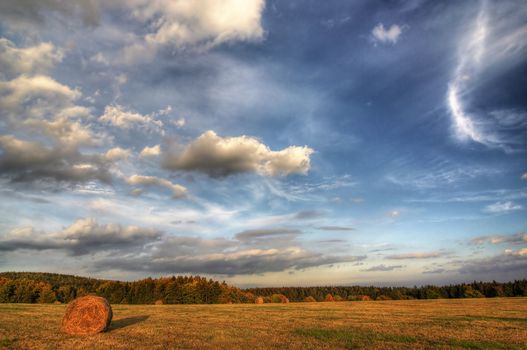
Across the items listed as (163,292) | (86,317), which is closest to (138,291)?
(163,292)

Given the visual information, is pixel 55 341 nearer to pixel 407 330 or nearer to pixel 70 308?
pixel 70 308

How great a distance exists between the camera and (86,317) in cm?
1953

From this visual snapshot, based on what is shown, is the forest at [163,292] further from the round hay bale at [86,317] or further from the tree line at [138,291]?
the round hay bale at [86,317]

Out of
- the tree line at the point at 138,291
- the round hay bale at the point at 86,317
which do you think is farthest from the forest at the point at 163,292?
the round hay bale at the point at 86,317

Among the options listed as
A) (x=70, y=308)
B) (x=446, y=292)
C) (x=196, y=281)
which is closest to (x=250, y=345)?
(x=70, y=308)

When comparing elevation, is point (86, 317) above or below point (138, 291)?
above

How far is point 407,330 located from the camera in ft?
61.1

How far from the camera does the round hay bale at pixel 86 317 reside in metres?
19.1

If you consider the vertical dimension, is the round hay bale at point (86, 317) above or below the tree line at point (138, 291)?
above

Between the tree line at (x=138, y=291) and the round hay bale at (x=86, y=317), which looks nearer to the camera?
the round hay bale at (x=86, y=317)

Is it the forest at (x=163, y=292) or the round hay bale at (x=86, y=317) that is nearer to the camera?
the round hay bale at (x=86, y=317)

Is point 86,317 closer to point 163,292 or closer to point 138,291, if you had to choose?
point 163,292

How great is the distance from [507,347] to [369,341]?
17.0ft

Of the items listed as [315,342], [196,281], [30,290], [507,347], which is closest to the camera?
[507,347]
